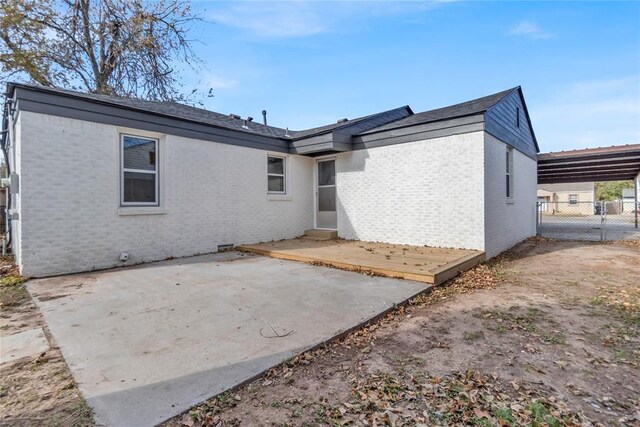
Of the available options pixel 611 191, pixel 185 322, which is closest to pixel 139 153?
pixel 185 322

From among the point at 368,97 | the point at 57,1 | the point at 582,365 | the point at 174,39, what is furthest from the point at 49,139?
the point at 368,97

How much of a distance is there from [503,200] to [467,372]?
278 inches

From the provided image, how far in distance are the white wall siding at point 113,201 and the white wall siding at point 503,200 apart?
5828mm

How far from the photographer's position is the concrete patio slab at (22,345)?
2.67 meters

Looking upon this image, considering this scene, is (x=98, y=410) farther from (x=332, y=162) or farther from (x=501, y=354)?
(x=332, y=162)

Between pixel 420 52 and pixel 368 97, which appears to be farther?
pixel 368 97

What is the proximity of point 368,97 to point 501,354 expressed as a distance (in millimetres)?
13305

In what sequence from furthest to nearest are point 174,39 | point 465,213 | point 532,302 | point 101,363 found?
point 174,39
point 465,213
point 532,302
point 101,363

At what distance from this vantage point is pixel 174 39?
1297cm

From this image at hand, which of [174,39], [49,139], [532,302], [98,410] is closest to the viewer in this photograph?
[98,410]

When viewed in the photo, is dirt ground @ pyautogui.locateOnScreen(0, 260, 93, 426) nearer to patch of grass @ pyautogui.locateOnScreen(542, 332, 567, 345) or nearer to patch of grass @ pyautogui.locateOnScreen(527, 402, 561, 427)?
patch of grass @ pyautogui.locateOnScreen(527, 402, 561, 427)

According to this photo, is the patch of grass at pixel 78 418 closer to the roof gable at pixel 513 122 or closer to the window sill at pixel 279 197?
the window sill at pixel 279 197

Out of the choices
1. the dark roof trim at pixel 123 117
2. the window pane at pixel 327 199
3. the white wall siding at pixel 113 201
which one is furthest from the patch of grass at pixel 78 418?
the window pane at pixel 327 199

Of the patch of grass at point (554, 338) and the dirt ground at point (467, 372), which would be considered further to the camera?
the patch of grass at point (554, 338)
